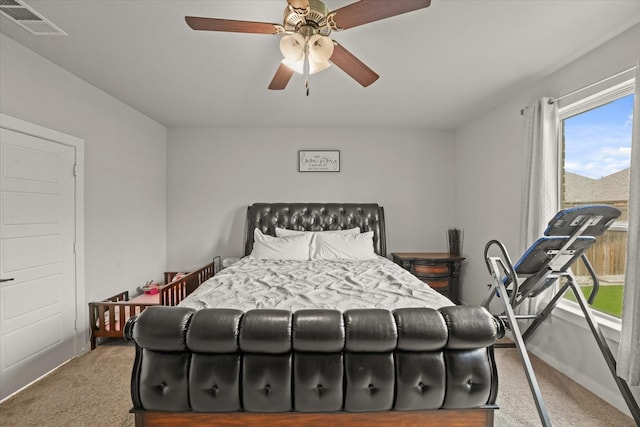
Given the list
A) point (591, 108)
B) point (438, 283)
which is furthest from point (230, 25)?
point (438, 283)

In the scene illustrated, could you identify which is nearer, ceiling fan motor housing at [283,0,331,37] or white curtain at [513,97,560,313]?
ceiling fan motor housing at [283,0,331,37]

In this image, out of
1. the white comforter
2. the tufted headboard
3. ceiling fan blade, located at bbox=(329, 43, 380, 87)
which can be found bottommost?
the white comforter

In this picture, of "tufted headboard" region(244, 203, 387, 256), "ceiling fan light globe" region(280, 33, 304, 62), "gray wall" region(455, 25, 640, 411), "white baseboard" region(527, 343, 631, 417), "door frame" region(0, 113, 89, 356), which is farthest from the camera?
"tufted headboard" region(244, 203, 387, 256)

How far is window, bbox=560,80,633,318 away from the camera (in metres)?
2.22

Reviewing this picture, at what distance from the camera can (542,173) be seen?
262cm

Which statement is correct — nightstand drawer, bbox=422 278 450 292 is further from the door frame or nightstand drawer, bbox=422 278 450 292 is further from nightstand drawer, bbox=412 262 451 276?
the door frame

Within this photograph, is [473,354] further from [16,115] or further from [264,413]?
[16,115]

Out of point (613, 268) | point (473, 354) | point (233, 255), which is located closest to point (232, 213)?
point (233, 255)

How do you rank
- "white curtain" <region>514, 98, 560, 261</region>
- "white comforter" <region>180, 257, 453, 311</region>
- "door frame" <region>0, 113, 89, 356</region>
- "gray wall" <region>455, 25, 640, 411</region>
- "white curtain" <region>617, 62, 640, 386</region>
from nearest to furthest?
1. "white curtain" <region>617, 62, 640, 386</region>
2. "white comforter" <region>180, 257, 453, 311</region>
3. "gray wall" <region>455, 25, 640, 411</region>
4. "white curtain" <region>514, 98, 560, 261</region>
5. "door frame" <region>0, 113, 89, 356</region>

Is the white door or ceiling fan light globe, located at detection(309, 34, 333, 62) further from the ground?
ceiling fan light globe, located at detection(309, 34, 333, 62)

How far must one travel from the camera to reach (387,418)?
1549 millimetres

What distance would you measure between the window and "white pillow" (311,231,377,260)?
1.97 m

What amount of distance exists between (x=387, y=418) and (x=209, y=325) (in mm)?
1030

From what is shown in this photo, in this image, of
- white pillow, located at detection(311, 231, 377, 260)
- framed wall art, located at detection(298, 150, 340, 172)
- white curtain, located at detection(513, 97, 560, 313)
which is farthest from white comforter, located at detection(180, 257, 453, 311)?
framed wall art, located at detection(298, 150, 340, 172)
